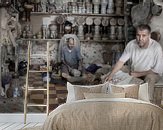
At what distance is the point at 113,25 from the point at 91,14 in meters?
0.35

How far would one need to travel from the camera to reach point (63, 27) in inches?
206

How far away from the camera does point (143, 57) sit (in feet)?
16.9

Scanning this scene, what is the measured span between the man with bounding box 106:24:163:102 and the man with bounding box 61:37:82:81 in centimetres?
47

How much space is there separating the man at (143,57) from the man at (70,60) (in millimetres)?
467

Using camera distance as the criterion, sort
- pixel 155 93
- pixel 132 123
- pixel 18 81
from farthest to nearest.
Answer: pixel 18 81 → pixel 155 93 → pixel 132 123

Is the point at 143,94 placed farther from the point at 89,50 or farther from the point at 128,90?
the point at 89,50

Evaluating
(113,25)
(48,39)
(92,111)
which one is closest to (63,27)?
(48,39)

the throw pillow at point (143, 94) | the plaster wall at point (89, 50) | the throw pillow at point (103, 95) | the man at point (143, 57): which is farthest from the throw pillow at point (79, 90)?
the plaster wall at point (89, 50)

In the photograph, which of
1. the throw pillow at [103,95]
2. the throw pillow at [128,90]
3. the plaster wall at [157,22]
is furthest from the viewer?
the plaster wall at [157,22]

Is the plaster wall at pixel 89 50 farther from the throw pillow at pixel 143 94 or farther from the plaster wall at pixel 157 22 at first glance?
the throw pillow at pixel 143 94

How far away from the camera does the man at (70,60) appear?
5.23 metres

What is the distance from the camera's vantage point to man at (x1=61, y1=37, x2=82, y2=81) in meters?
5.23

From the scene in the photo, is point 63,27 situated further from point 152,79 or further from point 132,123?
point 132,123

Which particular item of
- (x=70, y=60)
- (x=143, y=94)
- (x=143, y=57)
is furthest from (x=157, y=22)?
(x=143, y=94)
